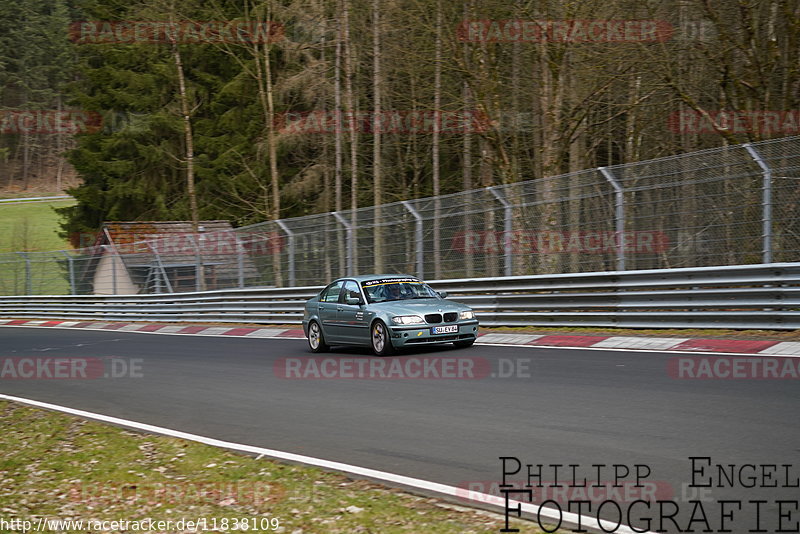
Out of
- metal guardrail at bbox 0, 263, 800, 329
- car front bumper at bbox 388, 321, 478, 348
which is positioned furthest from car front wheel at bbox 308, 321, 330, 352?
metal guardrail at bbox 0, 263, 800, 329

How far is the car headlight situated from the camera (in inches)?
570

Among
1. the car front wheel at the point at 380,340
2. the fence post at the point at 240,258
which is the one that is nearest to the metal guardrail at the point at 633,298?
the fence post at the point at 240,258

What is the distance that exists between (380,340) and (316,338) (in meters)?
2.24

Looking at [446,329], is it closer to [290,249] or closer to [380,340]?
[380,340]

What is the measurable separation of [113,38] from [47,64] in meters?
50.0

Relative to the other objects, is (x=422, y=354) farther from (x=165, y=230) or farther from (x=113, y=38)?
(x=113, y=38)

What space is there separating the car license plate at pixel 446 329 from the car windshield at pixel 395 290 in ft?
4.30

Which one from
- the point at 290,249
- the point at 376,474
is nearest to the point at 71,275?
the point at 290,249

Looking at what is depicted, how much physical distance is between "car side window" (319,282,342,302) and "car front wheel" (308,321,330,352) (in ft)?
1.58

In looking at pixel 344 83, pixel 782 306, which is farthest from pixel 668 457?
pixel 344 83

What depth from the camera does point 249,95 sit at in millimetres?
48688

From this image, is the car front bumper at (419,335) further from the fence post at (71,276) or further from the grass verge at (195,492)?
the fence post at (71,276)

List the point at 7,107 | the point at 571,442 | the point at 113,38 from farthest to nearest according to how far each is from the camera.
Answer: the point at 7,107, the point at 113,38, the point at 571,442

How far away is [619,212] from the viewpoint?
15758 millimetres
